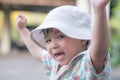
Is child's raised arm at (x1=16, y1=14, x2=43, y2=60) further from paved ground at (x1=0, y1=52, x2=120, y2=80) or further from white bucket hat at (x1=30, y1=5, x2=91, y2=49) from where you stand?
paved ground at (x1=0, y1=52, x2=120, y2=80)

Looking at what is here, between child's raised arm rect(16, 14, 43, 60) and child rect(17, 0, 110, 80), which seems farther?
child's raised arm rect(16, 14, 43, 60)

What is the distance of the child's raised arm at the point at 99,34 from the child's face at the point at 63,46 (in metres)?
0.19

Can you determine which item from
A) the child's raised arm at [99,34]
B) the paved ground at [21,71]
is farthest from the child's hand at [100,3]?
the paved ground at [21,71]

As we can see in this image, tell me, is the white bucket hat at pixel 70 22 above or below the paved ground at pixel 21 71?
above

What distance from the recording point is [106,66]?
77.3 inches

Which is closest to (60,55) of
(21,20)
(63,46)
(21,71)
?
(63,46)

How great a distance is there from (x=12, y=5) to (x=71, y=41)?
46.9 ft

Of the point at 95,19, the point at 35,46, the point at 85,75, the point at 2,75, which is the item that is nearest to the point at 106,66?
the point at 85,75

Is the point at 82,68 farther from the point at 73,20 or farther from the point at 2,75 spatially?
the point at 2,75

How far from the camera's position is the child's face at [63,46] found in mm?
2070

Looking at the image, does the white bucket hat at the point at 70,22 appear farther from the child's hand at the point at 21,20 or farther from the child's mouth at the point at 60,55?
the child's hand at the point at 21,20

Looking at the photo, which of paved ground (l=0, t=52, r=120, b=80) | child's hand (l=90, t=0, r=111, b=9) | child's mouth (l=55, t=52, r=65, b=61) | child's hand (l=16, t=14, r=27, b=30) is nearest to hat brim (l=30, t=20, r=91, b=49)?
child's mouth (l=55, t=52, r=65, b=61)

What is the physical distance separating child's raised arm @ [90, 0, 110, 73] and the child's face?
19cm

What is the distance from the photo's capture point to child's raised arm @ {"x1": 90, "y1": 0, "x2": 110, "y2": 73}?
1.78 metres
